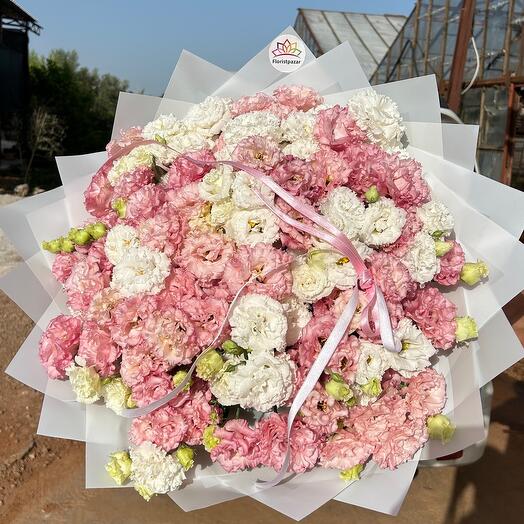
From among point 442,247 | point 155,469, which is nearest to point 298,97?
point 442,247

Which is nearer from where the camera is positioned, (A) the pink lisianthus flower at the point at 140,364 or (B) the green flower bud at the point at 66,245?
(A) the pink lisianthus flower at the point at 140,364

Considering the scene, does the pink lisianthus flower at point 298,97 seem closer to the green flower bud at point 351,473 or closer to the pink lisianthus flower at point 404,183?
the pink lisianthus flower at point 404,183

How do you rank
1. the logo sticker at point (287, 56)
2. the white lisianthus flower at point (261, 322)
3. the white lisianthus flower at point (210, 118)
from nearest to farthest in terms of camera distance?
the white lisianthus flower at point (261, 322) < the white lisianthus flower at point (210, 118) < the logo sticker at point (287, 56)

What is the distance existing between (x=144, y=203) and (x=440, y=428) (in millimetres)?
883

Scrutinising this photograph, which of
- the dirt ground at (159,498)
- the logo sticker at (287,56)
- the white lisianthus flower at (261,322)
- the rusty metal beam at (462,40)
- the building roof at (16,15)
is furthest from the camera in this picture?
the building roof at (16,15)

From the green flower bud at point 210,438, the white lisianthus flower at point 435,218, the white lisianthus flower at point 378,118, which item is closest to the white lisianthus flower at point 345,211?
the white lisianthus flower at point 435,218

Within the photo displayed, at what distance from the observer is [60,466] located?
388cm

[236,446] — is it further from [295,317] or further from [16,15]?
[16,15]

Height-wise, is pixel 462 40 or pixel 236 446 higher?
pixel 462 40

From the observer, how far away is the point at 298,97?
1.69 m

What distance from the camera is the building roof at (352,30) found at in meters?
19.0

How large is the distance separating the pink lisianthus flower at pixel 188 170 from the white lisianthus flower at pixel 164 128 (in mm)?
237

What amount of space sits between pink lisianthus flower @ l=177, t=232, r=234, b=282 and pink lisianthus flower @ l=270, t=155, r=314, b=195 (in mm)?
178

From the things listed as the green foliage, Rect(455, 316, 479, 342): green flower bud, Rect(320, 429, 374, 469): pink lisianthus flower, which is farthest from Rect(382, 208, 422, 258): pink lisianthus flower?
the green foliage
